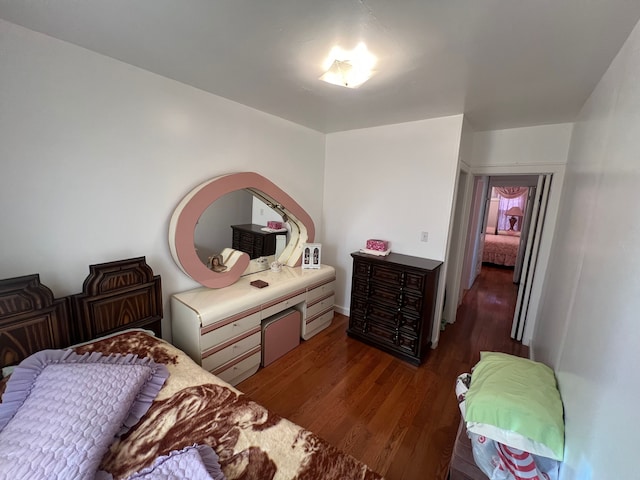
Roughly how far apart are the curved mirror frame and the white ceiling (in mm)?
735

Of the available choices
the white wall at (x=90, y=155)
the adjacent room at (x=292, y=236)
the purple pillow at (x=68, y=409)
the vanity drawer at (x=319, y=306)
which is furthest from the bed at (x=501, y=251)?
the purple pillow at (x=68, y=409)

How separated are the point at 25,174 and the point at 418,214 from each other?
116 inches

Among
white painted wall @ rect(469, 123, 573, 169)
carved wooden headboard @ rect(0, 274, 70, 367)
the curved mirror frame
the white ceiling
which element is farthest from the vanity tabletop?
white painted wall @ rect(469, 123, 573, 169)

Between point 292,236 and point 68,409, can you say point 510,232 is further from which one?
point 68,409

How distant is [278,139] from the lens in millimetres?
2709

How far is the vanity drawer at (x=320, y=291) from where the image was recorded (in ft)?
9.04

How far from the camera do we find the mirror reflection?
87.7 inches

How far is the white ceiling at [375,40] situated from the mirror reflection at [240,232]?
37.0 inches

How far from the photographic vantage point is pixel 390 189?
2893 mm

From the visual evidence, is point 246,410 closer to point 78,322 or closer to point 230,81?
point 78,322

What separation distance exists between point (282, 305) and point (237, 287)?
45cm

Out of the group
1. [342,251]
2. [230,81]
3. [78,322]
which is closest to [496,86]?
[230,81]

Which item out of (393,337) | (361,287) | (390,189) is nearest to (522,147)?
(390,189)

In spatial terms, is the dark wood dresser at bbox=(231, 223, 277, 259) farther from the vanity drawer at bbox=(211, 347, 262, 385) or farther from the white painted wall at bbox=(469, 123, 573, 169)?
the white painted wall at bbox=(469, 123, 573, 169)
